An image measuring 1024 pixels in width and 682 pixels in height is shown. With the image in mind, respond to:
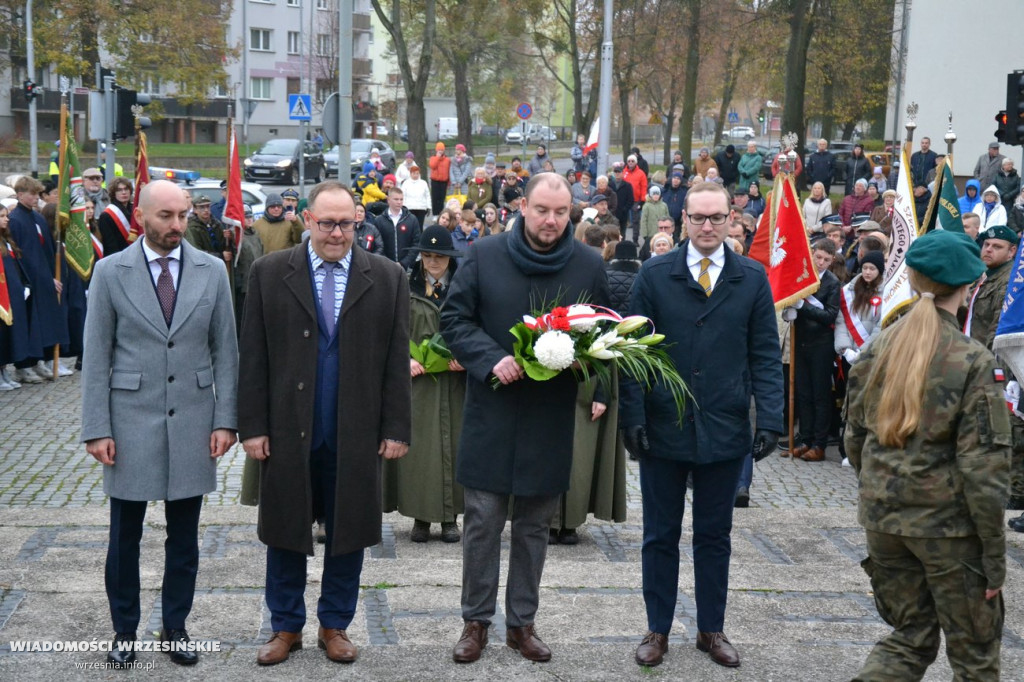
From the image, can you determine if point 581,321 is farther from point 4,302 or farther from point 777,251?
point 4,302

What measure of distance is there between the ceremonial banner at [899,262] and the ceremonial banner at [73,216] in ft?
27.4

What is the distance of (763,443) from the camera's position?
18.0 feet

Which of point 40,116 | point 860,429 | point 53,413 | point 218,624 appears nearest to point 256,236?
point 53,413

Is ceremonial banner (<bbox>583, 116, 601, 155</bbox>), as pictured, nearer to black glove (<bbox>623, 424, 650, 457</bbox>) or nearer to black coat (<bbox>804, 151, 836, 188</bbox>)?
black coat (<bbox>804, 151, 836, 188</bbox>)

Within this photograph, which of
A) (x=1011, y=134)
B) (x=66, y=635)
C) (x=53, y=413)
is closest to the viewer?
(x=66, y=635)

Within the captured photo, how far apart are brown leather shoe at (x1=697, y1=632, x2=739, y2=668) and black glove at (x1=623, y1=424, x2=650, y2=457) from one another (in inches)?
34.6

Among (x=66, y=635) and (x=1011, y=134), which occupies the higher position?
(x=1011, y=134)

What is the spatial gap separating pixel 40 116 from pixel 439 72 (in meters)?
21.4

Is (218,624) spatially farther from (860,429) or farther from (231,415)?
(860,429)

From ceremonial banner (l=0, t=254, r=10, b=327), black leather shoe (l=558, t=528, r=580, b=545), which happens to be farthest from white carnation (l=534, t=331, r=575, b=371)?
ceremonial banner (l=0, t=254, r=10, b=327)

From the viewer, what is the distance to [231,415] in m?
5.34

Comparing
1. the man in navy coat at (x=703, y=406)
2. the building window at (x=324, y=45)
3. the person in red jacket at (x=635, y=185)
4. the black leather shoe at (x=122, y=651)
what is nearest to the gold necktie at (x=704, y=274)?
the man in navy coat at (x=703, y=406)

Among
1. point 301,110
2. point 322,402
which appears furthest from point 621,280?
point 301,110

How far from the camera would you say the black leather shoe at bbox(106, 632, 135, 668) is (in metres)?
5.25
